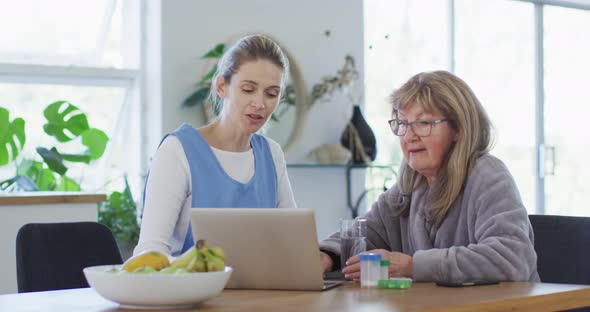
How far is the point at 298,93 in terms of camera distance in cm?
496

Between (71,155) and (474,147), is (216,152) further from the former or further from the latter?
(71,155)

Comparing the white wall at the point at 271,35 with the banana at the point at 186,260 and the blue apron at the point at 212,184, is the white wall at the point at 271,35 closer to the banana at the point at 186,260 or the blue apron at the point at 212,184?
the blue apron at the point at 212,184

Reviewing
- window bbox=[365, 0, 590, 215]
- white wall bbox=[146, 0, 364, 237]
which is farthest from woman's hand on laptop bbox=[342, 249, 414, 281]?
window bbox=[365, 0, 590, 215]

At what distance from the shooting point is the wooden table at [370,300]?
5.36 feet

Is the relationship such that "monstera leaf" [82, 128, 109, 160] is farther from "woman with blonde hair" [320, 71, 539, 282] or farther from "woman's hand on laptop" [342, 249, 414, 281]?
"woman's hand on laptop" [342, 249, 414, 281]

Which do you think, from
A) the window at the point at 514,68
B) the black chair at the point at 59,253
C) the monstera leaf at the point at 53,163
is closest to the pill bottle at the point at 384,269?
the black chair at the point at 59,253

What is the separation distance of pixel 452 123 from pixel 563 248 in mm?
440

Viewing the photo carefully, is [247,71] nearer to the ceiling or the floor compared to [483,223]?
nearer to the ceiling

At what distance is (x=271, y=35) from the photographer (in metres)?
4.92

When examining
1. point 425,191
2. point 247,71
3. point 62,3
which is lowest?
point 425,191

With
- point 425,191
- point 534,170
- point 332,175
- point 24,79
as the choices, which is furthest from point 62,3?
point 534,170

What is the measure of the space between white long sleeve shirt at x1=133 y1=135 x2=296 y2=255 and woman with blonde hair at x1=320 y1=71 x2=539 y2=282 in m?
0.37

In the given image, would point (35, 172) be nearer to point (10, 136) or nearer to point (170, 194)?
point (10, 136)

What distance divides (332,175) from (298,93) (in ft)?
1.84
